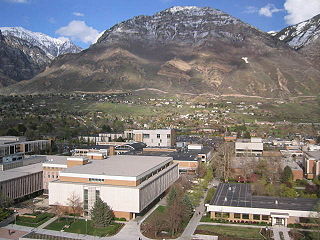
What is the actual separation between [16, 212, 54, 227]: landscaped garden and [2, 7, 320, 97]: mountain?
320ft

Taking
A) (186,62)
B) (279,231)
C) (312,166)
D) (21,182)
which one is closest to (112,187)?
(21,182)

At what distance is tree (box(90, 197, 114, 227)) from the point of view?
78.3 feet

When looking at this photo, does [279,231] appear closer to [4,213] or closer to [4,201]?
[4,213]

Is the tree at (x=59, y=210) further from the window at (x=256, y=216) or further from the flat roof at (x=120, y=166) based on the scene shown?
the window at (x=256, y=216)

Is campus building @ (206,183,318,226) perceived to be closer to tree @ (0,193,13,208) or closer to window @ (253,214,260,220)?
window @ (253,214,260,220)

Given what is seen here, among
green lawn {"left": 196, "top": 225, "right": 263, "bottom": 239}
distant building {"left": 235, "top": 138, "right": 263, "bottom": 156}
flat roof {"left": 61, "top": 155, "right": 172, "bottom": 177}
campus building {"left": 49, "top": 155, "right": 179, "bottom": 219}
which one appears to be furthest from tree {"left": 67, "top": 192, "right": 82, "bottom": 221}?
distant building {"left": 235, "top": 138, "right": 263, "bottom": 156}

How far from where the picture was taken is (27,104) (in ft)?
308

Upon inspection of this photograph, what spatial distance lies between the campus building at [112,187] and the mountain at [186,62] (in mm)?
95379

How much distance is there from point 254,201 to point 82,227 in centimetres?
1201

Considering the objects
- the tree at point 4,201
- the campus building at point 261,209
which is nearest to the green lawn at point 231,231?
the campus building at point 261,209

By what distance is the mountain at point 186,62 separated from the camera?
12925 centimetres

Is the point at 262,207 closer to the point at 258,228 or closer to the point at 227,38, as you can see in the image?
the point at 258,228

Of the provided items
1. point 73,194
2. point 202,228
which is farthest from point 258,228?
point 73,194

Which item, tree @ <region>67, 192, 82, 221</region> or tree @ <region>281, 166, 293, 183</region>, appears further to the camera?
tree @ <region>281, 166, 293, 183</region>
